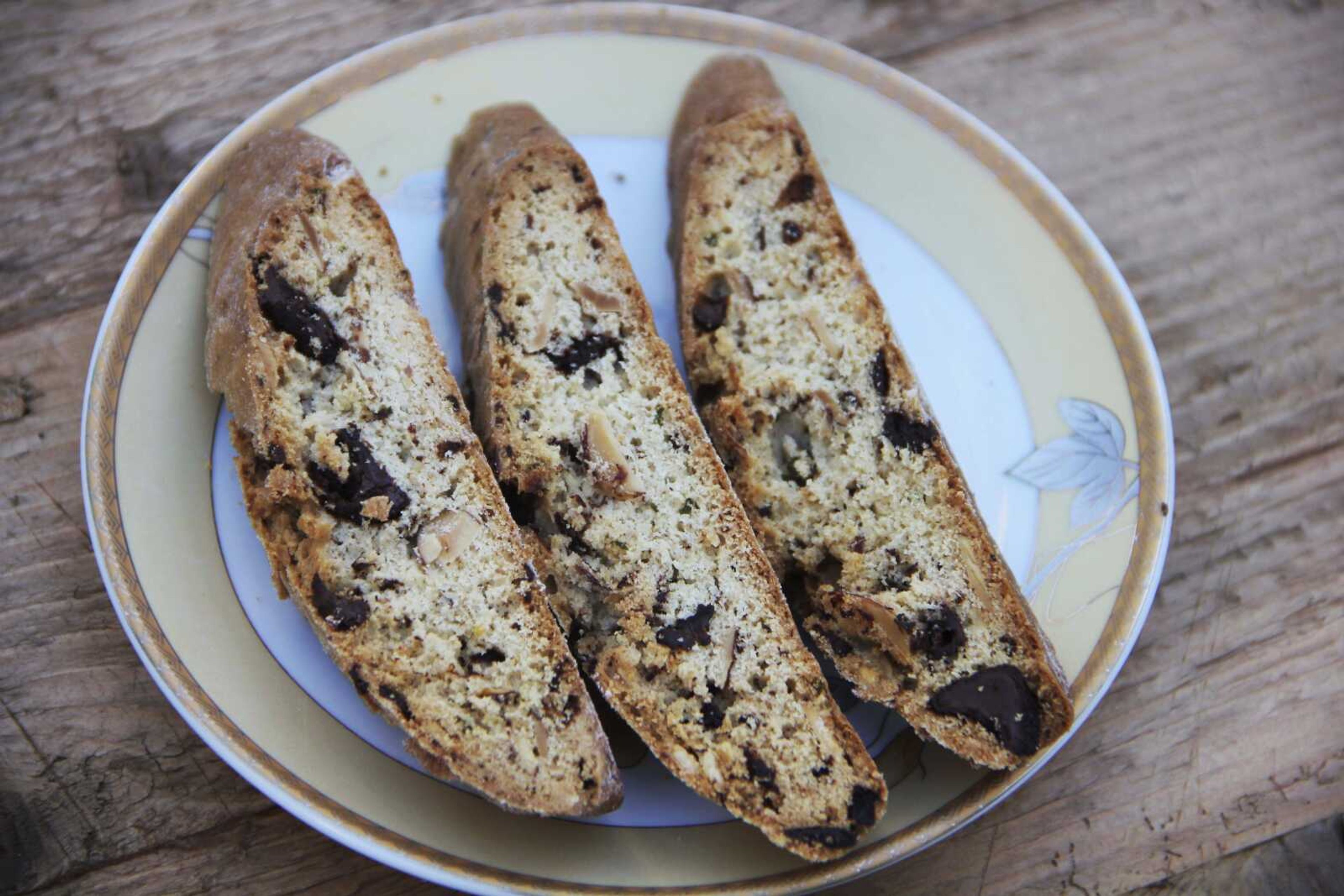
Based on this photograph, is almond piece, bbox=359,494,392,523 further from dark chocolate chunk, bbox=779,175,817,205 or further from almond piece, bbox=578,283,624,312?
dark chocolate chunk, bbox=779,175,817,205

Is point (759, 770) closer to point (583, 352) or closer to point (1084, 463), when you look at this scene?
point (583, 352)

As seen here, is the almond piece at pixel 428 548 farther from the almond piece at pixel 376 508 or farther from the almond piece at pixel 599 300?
the almond piece at pixel 599 300

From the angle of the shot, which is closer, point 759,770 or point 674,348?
point 759,770

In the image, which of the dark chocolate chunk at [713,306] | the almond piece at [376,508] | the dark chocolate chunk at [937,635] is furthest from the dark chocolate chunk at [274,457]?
the dark chocolate chunk at [937,635]

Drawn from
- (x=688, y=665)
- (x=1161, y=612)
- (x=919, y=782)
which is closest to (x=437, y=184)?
(x=688, y=665)

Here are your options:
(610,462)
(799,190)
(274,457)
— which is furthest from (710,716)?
(799,190)

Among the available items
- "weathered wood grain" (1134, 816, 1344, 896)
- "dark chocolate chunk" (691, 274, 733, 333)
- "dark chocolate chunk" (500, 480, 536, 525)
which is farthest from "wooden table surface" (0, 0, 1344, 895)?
"dark chocolate chunk" (691, 274, 733, 333)

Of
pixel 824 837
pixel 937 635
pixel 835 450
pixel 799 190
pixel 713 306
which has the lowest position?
pixel 824 837
